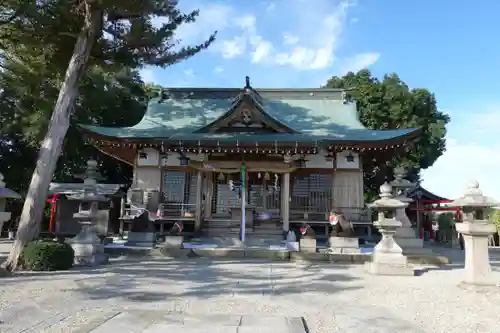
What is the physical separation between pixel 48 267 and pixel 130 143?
24.0 ft

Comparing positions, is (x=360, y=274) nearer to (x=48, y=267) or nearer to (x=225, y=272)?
(x=225, y=272)

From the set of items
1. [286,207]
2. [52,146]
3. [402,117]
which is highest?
[402,117]

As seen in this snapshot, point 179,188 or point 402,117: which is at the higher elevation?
point 402,117

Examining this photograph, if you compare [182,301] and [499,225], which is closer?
[182,301]

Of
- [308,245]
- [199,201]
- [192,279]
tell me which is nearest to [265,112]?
[199,201]

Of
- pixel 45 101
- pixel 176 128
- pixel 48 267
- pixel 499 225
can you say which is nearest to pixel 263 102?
pixel 176 128

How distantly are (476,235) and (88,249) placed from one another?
9.79 meters

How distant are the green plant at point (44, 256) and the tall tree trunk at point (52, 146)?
283 millimetres

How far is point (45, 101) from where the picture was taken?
53.1 feet

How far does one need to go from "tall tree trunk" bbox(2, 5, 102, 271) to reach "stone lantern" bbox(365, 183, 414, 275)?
352 inches

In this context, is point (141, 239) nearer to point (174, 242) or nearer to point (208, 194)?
point (174, 242)

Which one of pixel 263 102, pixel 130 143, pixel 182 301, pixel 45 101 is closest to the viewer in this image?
pixel 182 301

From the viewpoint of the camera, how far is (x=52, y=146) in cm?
922

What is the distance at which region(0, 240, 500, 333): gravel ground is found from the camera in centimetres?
490
